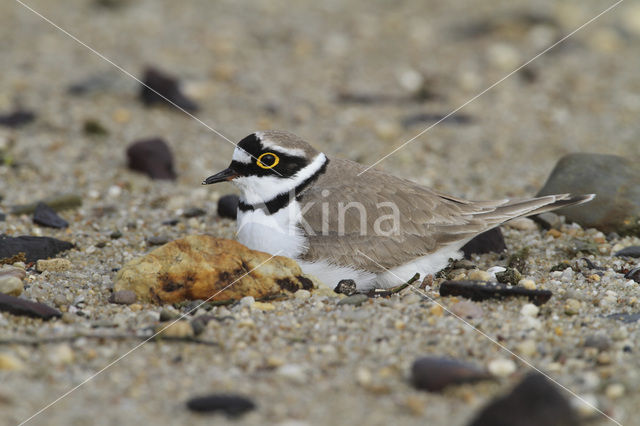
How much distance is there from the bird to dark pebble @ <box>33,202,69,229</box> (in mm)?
1683

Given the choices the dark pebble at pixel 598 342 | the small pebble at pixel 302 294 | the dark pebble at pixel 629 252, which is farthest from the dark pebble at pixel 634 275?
the small pebble at pixel 302 294

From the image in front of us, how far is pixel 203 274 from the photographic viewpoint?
175 inches

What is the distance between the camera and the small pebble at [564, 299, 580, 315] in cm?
424

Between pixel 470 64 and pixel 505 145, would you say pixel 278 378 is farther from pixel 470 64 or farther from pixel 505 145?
pixel 470 64

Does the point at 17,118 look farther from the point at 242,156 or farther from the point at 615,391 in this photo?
the point at 615,391

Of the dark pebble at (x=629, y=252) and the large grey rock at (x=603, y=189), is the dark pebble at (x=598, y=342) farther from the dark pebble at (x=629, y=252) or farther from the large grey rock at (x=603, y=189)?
the large grey rock at (x=603, y=189)

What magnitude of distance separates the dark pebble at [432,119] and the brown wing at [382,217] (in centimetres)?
344

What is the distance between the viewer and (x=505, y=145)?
27.0 feet

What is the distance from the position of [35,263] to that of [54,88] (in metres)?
4.44

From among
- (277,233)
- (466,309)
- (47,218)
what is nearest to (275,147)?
(277,233)

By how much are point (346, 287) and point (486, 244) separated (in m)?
1.33

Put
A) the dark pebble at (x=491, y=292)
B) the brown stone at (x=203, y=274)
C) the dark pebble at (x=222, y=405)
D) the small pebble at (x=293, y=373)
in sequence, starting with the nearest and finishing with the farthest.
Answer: the dark pebble at (x=222, y=405) < the small pebble at (x=293, y=373) < the dark pebble at (x=491, y=292) < the brown stone at (x=203, y=274)

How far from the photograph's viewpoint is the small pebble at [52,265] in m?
4.93

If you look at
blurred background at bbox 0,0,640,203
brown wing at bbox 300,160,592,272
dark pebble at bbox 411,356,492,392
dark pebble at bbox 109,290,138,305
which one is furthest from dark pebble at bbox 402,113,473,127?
dark pebble at bbox 411,356,492,392
